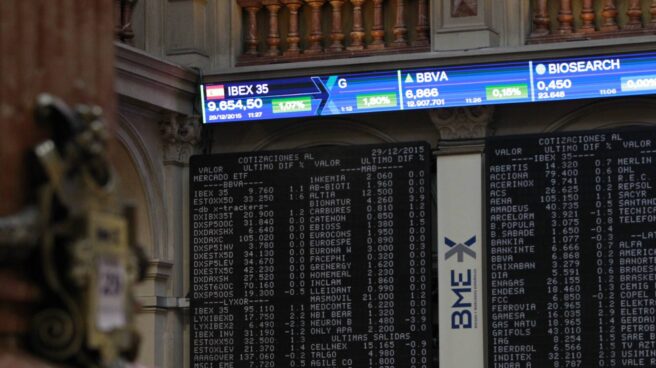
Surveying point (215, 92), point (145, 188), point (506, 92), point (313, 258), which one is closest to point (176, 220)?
point (145, 188)

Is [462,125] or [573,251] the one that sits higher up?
[462,125]

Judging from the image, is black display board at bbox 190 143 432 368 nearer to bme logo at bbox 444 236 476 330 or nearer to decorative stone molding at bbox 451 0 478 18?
bme logo at bbox 444 236 476 330

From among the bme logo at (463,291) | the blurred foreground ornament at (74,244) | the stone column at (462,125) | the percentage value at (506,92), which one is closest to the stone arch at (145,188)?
the stone column at (462,125)

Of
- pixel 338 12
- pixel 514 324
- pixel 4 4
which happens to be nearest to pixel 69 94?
pixel 4 4

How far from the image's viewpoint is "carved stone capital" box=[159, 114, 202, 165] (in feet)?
49.5

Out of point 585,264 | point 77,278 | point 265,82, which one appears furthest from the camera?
point 265,82

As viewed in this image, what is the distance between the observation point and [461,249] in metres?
14.2

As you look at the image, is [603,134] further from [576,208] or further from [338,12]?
[338,12]

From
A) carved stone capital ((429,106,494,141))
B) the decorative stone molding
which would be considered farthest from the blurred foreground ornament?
the decorative stone molding

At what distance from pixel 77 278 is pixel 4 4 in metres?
0.67

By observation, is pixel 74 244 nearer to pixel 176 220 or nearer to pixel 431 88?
pixel 431 88

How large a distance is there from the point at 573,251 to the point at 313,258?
215 centimetres

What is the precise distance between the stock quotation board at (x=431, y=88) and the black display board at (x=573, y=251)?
39 cm

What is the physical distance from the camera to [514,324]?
13.9m
